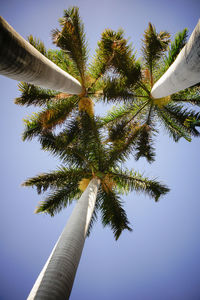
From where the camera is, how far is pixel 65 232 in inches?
160

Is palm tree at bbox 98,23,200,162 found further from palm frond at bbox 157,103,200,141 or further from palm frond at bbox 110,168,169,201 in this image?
palm frond at bbox 110,168,169,201

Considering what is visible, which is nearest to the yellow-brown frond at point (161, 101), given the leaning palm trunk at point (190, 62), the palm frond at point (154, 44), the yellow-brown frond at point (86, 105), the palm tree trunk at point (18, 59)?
the palm frond at point (154, 44)

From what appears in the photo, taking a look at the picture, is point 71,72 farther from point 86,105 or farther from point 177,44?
point 177,44

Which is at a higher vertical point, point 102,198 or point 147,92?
point 147,92

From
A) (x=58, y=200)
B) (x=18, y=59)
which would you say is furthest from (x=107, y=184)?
(x=18, y=59)

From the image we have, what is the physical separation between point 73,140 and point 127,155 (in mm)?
2745

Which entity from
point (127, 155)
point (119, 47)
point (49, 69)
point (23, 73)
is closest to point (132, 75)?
point (119, 47)

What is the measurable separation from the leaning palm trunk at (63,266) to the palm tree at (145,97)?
16.6 ft

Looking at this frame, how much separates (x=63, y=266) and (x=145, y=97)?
8.42 m

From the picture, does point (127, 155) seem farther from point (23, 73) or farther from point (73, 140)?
point (23, 73)

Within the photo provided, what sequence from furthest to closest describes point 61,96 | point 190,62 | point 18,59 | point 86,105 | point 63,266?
point 61,96 → point 86,105 → point 63,266 → point 190,62 → point 18,59

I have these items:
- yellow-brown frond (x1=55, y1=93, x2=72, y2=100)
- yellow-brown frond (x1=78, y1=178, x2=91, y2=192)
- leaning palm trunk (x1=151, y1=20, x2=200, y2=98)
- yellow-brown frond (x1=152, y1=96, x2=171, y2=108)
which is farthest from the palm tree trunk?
yellow-brown frond (x1=152, y1=96, x2=171, y2=108)

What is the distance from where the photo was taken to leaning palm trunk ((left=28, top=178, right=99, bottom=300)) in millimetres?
2605

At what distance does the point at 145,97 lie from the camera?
9.03 metres
